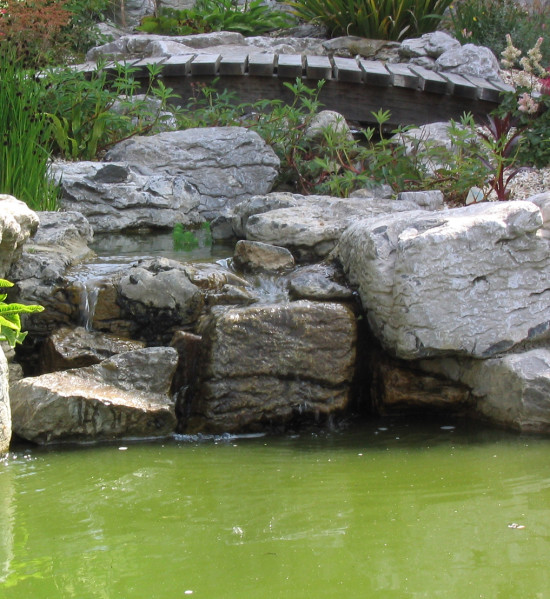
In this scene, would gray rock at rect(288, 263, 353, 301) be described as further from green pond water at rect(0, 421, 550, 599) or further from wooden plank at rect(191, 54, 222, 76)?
wooden plank at rect(191, 54, 222, 76)

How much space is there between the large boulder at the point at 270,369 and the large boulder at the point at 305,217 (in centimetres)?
108

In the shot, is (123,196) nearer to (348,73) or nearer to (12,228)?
(12,228)

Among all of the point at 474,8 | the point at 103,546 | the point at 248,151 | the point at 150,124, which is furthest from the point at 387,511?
the point at 474,8

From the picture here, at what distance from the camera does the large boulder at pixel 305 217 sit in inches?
219

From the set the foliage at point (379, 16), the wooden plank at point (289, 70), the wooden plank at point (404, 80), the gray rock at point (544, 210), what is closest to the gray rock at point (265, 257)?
the gray rock at point (544, 210)

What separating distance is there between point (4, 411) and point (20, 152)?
2.40 meters

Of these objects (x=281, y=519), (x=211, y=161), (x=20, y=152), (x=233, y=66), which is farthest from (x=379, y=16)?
(x=281, y=519)

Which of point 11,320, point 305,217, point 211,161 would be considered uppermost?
point 211,161

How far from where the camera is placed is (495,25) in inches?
469

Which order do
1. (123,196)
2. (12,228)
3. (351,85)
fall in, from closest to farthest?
(12,228)
(123,196)
(351,85)

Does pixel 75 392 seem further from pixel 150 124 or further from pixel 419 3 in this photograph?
pixel 419 3

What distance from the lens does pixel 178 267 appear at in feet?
16.5

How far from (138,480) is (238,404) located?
98cm

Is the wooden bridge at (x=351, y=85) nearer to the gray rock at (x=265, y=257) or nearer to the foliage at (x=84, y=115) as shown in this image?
the foliage at (x=84, y=115)
